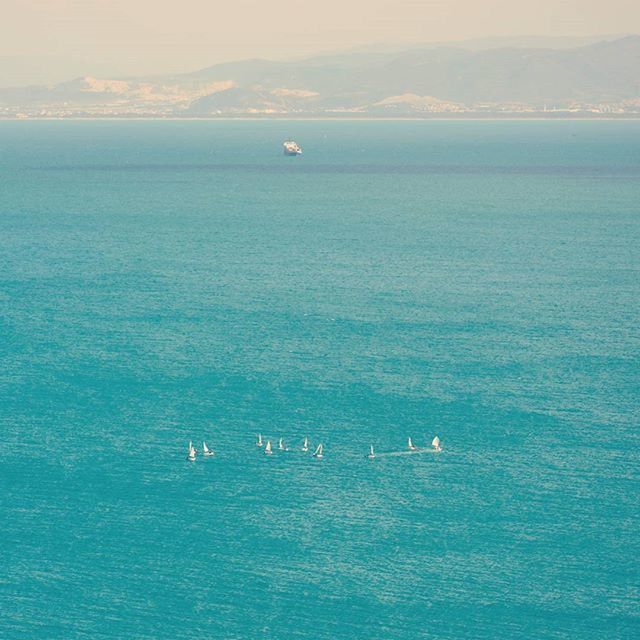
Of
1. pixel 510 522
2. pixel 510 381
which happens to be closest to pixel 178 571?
pixel 510 522

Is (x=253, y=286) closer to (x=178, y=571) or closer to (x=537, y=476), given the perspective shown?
(x=537, y=476)

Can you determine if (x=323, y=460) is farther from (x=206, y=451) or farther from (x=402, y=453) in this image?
(x=206, y=451)

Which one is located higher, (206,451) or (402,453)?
(206,451)

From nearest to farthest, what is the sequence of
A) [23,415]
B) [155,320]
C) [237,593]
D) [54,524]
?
[237,593] < [54,524] < [23,415] < [155,320]

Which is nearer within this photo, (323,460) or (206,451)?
(323,460)

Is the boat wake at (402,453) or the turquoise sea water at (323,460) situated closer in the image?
the turquoise sea water at (323,460)

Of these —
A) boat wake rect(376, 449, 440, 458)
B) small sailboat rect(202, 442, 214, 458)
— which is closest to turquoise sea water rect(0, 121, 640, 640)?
boat wake rect(376, 449, 440, 458)

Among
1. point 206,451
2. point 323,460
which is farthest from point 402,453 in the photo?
point 206,451

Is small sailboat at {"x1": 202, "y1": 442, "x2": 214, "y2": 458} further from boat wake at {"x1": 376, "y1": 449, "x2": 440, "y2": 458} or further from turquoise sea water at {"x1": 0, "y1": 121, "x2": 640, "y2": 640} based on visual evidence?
boat wake at {"x1": 376, "y1": 449, "x2": 440, "y2": 458}

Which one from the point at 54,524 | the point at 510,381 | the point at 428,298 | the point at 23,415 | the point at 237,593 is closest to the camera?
the point at 237,593

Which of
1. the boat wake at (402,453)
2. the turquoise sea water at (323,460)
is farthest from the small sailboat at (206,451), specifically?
the boat wake at (402,453)

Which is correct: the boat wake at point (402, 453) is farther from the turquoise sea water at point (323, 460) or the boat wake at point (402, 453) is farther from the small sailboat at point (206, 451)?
the small sailboat at point (206, 451)
